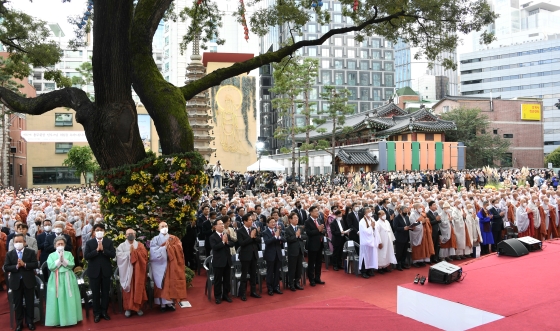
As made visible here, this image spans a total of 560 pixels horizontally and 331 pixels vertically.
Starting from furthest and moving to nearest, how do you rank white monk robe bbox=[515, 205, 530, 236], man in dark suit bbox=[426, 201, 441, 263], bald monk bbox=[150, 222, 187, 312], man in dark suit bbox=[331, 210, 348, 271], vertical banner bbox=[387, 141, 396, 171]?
vertical banner bbox=[387, 141, 396, 171] < white monk robe bbox=[515, 205, 530, 236] < man in dark suit bbox=[426, 201, 441, 263] < man in dark suit bbox=[331, 210, 348, 271] < bald monk bbox=[150, 222, 187, 312]

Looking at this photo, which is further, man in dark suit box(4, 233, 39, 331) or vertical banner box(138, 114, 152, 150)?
vertical banner box(138, 114, 152, 150)

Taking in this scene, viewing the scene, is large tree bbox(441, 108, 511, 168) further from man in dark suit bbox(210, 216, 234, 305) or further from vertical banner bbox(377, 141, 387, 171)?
man in dark suit bbox(210, 216, 234, 305)

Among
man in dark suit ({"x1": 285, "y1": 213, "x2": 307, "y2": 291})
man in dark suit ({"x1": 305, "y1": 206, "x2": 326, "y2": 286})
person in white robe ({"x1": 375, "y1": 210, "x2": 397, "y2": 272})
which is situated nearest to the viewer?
man in dark suit ({"x1": 285, "y1": 213, "x2": 307, "y2": 291})

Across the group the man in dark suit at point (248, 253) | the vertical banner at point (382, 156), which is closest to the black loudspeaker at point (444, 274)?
the man in dark suit at point (248, 253)

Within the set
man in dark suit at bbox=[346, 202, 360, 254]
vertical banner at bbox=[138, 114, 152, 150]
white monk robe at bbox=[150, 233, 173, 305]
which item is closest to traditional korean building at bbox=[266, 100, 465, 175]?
vertical banner at bbox=[138, 114, 152, 150]

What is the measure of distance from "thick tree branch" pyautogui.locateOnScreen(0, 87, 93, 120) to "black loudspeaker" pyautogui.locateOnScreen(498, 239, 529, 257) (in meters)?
8.95

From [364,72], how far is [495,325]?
81.9 m

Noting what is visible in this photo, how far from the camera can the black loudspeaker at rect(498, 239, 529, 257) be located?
9055 millimetres

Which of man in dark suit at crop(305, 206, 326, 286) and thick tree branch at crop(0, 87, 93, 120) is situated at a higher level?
thick tree branch at crop(0, 87, 93, 120)

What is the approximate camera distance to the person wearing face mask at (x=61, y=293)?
7.29 m

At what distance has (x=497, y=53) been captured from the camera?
262 feet

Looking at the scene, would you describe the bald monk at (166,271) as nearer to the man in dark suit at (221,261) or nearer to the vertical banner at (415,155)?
the man in dark suit at (221,261)

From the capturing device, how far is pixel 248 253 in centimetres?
910

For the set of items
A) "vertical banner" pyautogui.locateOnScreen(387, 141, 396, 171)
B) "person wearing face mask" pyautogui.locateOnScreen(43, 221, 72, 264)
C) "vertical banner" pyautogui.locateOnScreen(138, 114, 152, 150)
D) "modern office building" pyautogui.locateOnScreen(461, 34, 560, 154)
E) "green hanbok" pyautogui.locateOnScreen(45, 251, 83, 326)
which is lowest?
"green hanbok" pyautogui.locateOnScreen(45, 251, 83, 326)
